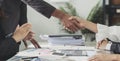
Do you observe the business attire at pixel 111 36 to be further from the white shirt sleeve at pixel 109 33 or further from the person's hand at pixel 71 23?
the person's hand at pixel 71 23

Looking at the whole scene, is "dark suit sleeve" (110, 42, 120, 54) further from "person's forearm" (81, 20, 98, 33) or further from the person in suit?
the person in suit

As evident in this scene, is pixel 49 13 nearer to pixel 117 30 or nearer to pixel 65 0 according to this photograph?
pixel 117 30

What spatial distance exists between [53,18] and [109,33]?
1.51 m

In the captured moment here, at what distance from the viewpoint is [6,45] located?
4.64 feet

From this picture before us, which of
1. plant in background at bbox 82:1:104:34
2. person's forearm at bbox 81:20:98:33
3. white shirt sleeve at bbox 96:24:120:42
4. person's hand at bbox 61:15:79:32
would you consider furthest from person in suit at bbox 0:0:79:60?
plant in background at bbox 82:1:104:34

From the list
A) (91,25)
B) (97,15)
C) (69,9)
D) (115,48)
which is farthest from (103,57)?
(69,9)

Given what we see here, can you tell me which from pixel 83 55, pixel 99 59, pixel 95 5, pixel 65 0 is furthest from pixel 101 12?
pixel 99 59

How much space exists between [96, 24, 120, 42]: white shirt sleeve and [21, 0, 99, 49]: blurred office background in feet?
4.39

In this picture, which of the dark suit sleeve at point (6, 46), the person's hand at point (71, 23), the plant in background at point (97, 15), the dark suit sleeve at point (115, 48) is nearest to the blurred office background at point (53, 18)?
the plant in background at point (97, 15)

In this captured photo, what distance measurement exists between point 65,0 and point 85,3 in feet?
0.88

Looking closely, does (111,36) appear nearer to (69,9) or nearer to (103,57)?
(103,57)

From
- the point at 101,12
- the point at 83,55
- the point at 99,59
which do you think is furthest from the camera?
the point at 101,12

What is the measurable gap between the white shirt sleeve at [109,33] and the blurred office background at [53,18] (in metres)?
A: 1.34

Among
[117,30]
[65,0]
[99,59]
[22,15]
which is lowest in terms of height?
[99,59]
